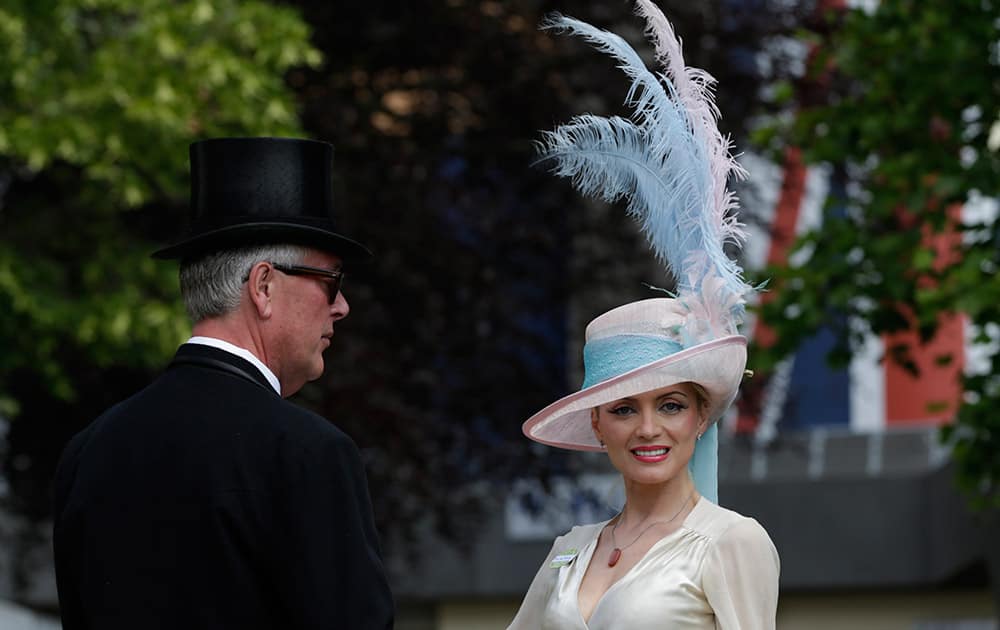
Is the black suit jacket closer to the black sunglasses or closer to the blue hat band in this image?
the black sunglasses

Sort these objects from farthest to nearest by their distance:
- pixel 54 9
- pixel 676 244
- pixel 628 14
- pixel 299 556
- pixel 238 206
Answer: pixel 628 14 < pixel 54 9 < pixel 676 244 < pixel 238 206 < pixel 299 556

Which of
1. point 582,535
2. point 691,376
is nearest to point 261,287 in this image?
point 691,376

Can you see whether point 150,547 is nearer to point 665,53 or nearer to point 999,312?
point 665,53

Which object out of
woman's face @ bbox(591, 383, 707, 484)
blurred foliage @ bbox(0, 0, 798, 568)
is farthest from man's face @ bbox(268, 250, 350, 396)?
blurred foliage @ bbox(0, 0, 798, 568)

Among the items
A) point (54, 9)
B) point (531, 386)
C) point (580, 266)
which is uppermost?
point (54, 9)

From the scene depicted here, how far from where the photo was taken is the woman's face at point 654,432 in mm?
4574

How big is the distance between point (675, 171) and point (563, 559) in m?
0.99

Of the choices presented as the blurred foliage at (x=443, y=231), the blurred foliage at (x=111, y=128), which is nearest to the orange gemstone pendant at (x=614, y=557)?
the blurred foliage at (x=111, y=128)

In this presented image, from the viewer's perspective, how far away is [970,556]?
59.6 feet

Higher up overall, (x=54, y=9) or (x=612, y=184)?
(x=54, y=9)

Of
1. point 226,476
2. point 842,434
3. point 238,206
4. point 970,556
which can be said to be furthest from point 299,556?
point 842,434

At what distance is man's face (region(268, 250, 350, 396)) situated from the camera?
4.12 meters

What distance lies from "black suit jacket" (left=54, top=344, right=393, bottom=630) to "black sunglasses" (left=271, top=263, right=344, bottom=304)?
230mm

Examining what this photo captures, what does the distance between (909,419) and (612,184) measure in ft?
58.9
